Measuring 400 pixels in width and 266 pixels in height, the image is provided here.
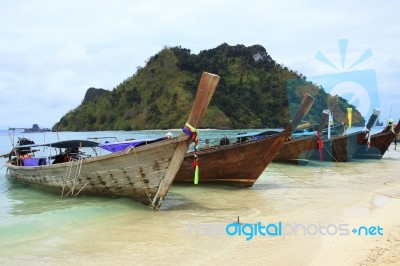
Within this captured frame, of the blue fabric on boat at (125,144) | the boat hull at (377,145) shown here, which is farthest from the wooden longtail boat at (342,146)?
the blue fabric on boat at (125,144)

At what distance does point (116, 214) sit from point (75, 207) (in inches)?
55.1

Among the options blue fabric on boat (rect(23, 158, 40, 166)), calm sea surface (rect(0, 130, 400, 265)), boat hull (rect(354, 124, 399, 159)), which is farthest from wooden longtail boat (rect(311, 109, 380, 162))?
blue fabric on boat (rect(23, 158, 40, 166))

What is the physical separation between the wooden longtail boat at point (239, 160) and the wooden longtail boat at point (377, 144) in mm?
12368

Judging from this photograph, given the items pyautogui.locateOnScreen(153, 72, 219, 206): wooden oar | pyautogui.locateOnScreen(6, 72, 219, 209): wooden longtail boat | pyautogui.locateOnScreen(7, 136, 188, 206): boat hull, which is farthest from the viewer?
pyautogui.locateOnScreen(7, 136, 188, 206): boat hull

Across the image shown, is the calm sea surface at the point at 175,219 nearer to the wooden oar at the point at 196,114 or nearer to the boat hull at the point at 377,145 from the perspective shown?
the wooden oar at the point at 196,114

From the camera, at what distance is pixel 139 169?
8.28m

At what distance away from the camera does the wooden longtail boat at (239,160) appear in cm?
1109

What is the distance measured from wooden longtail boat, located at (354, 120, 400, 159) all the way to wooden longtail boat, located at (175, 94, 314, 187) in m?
12.4

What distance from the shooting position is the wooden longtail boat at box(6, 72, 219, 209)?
7.73 m

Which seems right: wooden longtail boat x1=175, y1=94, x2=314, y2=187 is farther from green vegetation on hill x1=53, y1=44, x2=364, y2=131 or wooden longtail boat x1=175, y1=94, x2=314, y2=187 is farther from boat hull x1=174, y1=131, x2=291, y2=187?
green vegetation on hill x1=53, y1=44, x2=364, y2=131

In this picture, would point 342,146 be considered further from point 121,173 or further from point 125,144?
point 121,173

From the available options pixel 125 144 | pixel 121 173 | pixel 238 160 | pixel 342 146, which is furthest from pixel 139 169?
pixel 342 146

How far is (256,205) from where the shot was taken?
Answer: 8.96 metres

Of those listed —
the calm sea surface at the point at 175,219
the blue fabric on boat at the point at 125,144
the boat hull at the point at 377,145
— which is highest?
the blue fabric on boat at the point at 125,144
